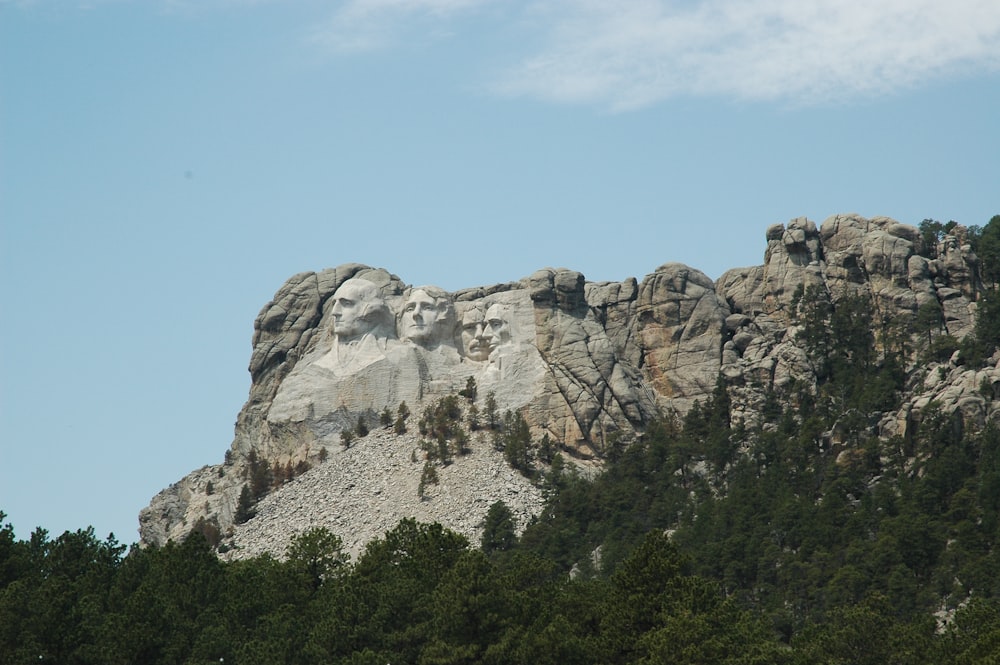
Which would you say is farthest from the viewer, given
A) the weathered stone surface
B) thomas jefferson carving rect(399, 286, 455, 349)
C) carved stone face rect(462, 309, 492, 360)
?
carved stone face rect(462, 309, 492, 360)

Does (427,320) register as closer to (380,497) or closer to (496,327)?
(496,327)

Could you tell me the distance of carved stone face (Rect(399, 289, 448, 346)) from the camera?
137 metres

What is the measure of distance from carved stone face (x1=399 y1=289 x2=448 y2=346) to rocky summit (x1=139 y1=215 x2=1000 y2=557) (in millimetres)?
85

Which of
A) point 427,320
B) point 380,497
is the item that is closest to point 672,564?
point 380,497

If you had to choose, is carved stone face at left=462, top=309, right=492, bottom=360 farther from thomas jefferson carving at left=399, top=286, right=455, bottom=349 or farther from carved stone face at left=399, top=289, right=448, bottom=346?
carved stone face at left=399, top=289, right=448, bottom=346

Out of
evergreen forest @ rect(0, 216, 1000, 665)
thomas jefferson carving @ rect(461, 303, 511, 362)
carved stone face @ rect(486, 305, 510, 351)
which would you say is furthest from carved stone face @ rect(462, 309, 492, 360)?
evergreen forest @ rect(0, 216, 1000, 665)

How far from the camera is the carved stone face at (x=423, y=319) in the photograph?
137 meters

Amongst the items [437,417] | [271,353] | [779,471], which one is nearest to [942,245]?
[779,471]

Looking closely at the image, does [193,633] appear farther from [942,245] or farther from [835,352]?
[942,245]

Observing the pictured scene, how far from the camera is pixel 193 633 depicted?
89562 millimetres

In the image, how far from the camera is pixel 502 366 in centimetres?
13575

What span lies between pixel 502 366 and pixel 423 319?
5.66m

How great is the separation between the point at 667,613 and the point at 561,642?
442 cm

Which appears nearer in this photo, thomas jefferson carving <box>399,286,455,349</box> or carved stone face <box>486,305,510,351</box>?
thomas jefferson carving <box>399,286,455,349</box>
